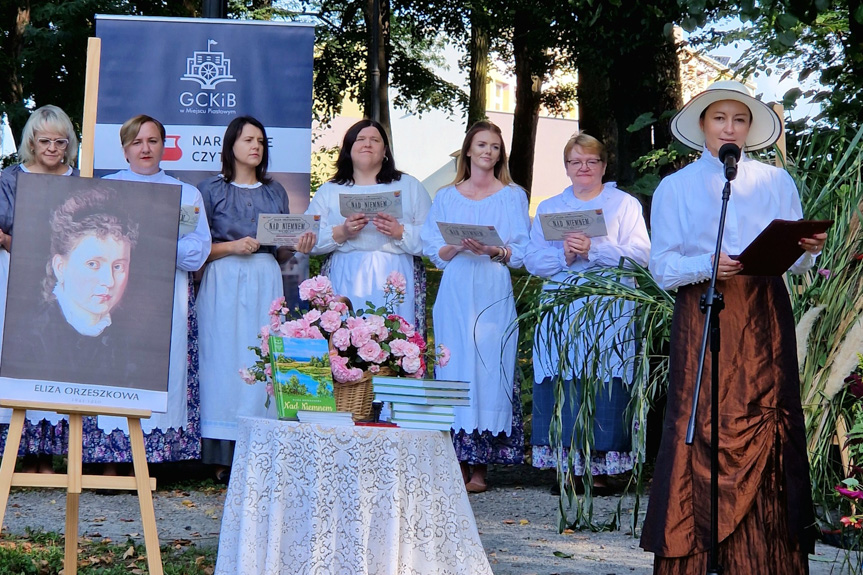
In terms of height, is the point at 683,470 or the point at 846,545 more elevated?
the point at 683,470

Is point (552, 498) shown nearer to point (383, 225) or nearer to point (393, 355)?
point (383, 225)

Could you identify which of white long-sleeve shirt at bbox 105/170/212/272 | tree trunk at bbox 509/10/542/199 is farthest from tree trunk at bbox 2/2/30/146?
white long-sleeve shirt at bbox 105/170/212/272

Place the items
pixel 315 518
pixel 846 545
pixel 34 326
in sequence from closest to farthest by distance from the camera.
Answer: pixel 315 518 → pixel 34 326 → pixel 846 545

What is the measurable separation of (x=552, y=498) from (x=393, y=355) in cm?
266

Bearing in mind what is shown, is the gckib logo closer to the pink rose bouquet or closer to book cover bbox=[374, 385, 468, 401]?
the pink rose bouquet

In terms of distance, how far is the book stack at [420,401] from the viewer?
14.5 ft

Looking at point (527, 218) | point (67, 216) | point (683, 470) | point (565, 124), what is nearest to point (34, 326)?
point (67, 216)

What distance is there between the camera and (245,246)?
6.95 metres

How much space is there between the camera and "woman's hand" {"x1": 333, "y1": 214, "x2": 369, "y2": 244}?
6.82m

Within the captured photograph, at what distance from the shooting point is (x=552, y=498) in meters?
6.95

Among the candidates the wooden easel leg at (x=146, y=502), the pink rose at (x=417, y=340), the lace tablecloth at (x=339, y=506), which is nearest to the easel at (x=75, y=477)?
the wooden easel leg at (x=146, y=502)

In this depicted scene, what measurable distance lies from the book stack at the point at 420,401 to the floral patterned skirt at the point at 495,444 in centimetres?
254

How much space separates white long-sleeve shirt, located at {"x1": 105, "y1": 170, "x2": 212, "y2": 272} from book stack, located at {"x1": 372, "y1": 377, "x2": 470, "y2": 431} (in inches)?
106

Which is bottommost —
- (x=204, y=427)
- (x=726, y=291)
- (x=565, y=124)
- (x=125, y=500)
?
(x=125, y=500)
